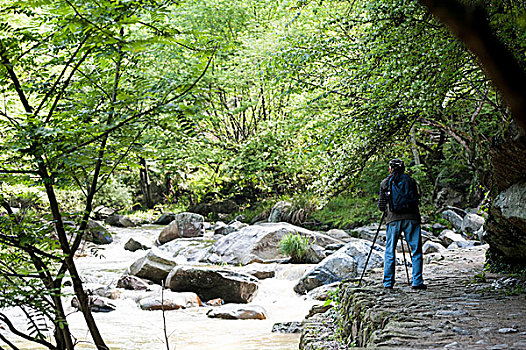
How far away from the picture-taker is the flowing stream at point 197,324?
25.6 feet

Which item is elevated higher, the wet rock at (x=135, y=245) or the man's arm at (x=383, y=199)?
the wet rock at (x=135, y=245)

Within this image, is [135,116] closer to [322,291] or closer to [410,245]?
[410,245]

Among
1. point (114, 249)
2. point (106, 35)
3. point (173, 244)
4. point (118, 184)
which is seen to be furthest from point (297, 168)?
point (106, 35)

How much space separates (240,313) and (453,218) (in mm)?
9467

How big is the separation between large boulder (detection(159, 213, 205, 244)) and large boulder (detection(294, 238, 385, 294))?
8.19 m

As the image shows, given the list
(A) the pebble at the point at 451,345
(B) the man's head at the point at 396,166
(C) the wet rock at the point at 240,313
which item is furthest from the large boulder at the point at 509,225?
(C) the wet rock at the point at 240,313

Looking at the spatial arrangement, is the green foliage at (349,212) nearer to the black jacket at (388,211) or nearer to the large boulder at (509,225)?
the large boulder at (509,225)

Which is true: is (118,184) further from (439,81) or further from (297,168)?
(439,81)

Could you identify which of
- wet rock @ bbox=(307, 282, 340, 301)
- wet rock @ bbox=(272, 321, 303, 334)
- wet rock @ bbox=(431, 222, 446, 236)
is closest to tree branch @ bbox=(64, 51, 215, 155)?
wet rock @ bbox=(272, 321, 303, 334)

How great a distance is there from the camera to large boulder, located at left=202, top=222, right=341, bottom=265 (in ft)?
46.7

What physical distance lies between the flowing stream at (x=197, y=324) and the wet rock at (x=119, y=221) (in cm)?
941

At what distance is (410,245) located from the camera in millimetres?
6637

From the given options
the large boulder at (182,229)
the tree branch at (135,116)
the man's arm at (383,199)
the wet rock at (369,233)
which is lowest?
the wet rock at (369,233)

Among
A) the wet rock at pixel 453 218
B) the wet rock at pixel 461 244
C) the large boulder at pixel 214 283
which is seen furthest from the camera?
the wet rock at pixel 453 218
